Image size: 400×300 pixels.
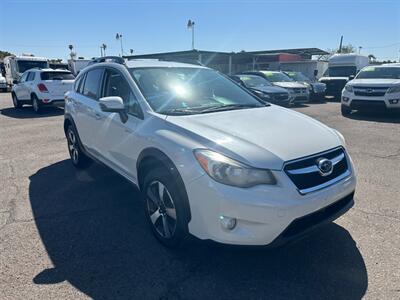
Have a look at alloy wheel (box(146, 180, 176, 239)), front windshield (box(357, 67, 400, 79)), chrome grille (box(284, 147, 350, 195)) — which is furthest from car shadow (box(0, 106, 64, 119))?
front windshield (box(357, 67, 400, 79))

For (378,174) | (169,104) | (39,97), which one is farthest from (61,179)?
(39,97)

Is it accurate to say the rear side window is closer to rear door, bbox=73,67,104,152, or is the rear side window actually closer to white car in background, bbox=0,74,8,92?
rear door, bbox=73,67,104,152

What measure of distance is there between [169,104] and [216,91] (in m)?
0.84

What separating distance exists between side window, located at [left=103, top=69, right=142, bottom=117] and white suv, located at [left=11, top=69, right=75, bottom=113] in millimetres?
8549

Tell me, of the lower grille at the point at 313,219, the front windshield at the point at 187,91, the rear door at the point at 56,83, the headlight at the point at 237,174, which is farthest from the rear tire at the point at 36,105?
the lower grille at the point at 313,219

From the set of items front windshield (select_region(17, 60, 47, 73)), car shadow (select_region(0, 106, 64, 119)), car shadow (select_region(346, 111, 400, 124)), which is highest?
front windshield (select_region(17, 60, 47, 73))

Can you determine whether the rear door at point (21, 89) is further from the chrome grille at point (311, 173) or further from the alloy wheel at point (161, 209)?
the chrome grille at point (311, 173)

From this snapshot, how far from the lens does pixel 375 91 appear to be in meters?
10.1

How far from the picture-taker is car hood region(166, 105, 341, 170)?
2402 mm

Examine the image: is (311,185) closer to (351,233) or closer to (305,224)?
(305,224)

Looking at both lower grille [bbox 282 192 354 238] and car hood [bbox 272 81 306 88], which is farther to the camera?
car hood [bbox 272 81 306 88]

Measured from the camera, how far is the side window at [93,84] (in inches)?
171

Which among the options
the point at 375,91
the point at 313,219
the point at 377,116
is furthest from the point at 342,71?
the point at 313,219

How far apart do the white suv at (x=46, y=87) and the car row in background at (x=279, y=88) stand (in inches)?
270
